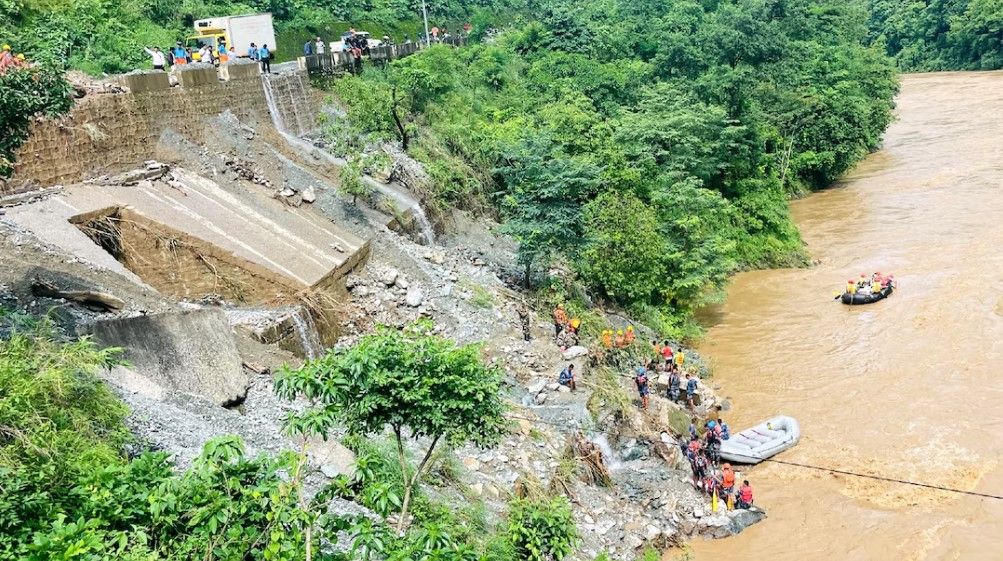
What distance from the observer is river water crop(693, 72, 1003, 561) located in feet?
49.1

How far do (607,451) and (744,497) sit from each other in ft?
8.37

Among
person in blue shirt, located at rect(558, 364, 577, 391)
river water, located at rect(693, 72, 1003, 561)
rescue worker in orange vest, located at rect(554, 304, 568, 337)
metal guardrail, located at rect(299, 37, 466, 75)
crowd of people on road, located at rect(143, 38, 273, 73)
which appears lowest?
river water, located at rect(693, 72, 1003, 561)

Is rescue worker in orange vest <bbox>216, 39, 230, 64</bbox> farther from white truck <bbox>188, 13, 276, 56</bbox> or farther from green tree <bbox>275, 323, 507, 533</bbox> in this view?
green tree <bbox>275, 323, 507, 533</bbox>

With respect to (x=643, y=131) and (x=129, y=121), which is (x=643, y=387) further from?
(x=129, y=121)

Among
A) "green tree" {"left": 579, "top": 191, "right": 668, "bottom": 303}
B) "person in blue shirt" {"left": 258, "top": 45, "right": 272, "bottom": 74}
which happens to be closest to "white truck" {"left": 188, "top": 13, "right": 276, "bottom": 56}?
"person in blue shirt" {"left": 258, "top": 45, "right": 272, "bottom": 74}

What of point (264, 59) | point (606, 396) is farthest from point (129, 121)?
point (606, 396)

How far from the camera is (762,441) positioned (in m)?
17.4

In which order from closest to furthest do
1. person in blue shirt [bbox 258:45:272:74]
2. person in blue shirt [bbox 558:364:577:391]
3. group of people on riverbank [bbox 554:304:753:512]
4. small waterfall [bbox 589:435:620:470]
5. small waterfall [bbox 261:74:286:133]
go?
group of people on riverbank [bbox 554:304:753:512] → small waterfall [bbox 589:435:620:470] → person in blue shirt [bbox 558:364:577:391] → small waterfall [bbox 261:74:286:133] → person in blue shirt [bbox 258:45:272:74]

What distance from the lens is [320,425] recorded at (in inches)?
284

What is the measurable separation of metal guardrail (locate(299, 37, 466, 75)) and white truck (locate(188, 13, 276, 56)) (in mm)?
2102

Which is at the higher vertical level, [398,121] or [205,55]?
[205,55]

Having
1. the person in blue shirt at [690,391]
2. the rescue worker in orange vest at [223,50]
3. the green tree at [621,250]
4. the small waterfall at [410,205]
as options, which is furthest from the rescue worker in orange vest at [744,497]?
the rescue worker in orange vest at [223,50]

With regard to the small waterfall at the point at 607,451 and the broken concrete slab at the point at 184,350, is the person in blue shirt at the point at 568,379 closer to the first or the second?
the small waterfall at the point at 607,451

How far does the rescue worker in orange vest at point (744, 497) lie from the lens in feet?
50.4
